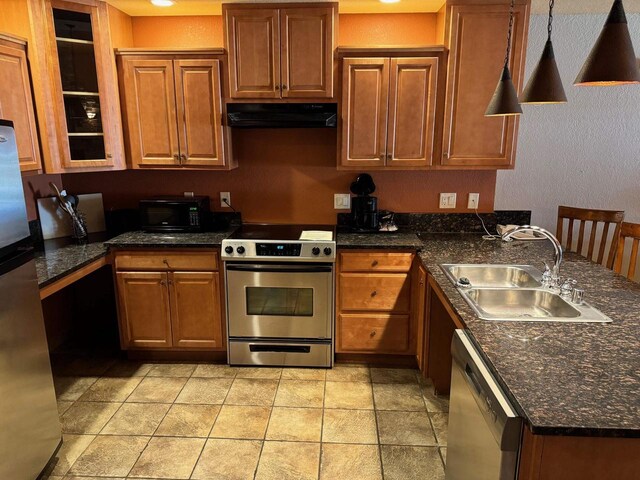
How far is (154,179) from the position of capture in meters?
3.32

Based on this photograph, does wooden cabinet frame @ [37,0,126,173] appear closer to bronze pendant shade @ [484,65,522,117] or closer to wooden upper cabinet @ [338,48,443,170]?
wooden upper cabinet @ [338,48,443,170]

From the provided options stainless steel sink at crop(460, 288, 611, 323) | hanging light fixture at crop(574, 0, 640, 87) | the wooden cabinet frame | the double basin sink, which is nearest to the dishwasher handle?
the double basin sink

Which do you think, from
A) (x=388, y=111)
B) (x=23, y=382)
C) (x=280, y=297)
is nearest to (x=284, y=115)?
(x=388, y=111)

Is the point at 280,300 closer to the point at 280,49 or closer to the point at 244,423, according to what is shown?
the point at 244,423

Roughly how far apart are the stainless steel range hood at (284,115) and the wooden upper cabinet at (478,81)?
2.57 ft

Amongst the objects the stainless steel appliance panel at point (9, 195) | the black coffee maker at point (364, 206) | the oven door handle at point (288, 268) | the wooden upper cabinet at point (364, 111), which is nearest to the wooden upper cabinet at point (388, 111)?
the wooden upper cabinet at point (364, 111)

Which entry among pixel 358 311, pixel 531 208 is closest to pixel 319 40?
pixel 358 311

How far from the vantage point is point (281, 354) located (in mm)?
2930

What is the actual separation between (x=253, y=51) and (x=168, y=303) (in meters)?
1.74

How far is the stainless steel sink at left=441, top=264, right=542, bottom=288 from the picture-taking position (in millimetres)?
2271

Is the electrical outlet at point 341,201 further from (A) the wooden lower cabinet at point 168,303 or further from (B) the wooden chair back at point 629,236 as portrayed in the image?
(B) the wooden chair back at point 629,236

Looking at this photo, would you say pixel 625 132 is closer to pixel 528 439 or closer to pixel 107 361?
pixel 528 439

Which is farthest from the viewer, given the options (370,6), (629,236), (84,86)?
(370,6)

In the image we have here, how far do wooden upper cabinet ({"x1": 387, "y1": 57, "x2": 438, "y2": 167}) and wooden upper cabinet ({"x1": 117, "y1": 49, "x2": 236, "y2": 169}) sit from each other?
1.13 m
